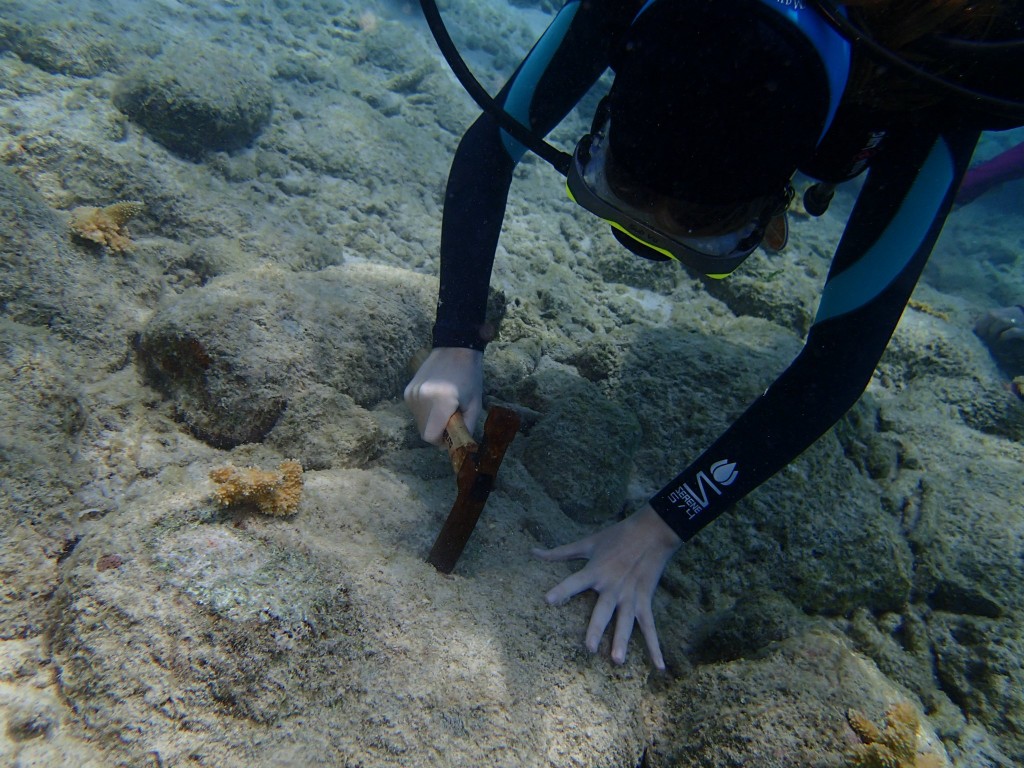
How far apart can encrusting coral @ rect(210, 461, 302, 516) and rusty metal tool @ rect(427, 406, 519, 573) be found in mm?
561

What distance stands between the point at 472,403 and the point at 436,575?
73 cm

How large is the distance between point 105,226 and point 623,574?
3.11 m

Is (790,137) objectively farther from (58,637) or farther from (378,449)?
(58,637)

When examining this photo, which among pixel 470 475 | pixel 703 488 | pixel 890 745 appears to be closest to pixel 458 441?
pixel 470 475

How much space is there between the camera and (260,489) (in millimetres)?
1700

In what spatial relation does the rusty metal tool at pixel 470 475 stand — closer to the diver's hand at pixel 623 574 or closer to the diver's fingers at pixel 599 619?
the diver's hand at pixel 623 574

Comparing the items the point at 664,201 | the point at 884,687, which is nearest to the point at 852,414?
the point at 884,687

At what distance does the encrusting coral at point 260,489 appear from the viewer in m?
1.66

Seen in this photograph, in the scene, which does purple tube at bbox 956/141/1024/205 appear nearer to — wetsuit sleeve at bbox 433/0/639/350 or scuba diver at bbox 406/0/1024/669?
scuba diver at bbox 406/0/1024/669

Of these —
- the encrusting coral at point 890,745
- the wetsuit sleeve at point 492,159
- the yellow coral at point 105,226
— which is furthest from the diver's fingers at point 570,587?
the yellow coral at point 105,226

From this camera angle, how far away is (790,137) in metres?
1.17

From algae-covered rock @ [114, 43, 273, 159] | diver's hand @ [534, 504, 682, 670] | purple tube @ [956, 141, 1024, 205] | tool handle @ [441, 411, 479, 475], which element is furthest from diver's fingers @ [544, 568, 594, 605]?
purple tube @ [956, 141, 1024, 205]

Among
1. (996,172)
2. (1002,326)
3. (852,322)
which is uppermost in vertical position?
(996,172)

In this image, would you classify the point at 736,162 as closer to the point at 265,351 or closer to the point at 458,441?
the point at 458,441
